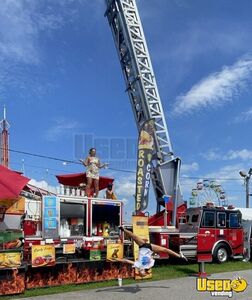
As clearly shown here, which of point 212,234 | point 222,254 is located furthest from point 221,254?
point 212,234

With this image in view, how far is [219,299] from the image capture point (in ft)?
33.3

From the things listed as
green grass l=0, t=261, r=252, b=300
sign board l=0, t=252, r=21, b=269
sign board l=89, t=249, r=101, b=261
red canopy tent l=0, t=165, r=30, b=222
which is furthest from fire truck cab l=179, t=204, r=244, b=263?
sign board l=0, t=252, r=21, b=269

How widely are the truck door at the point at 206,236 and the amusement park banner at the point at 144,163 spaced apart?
118 inches

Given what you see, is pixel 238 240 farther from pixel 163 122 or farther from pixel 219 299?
pixel 219 299

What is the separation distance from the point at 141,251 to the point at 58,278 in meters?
2.99

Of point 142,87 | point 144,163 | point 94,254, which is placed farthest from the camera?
point 142,87

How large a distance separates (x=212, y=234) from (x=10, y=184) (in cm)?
1006

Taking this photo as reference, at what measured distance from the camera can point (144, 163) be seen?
1722cm

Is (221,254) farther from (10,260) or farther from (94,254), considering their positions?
(10,260)

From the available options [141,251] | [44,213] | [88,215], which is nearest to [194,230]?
[88,215]

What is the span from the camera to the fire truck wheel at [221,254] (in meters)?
19.6

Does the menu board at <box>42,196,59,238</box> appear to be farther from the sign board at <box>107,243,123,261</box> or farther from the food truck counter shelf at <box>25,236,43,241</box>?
the sign board at <box>107,243,123,261</box>

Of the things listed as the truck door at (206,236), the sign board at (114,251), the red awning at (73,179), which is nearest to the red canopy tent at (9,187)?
the sign board at (114,251)

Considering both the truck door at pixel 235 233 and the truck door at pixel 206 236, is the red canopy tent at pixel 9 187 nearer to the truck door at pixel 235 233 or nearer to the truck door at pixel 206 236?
the truck door at pixel 206 236
